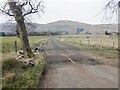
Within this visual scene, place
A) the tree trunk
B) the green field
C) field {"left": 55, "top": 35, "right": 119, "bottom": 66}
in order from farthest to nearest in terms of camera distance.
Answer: the green field < the tree trunk < field {"left": 55, "top": 35, "right": 119, "bottom": 66}

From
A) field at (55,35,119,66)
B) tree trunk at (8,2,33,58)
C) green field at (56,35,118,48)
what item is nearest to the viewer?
field at (55,35,119,66)

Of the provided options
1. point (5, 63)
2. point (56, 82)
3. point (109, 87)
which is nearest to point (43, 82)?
point (56, 82)

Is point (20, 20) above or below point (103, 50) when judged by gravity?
above

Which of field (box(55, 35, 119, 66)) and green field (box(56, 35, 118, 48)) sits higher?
field (box(55, 35, 119, 66))

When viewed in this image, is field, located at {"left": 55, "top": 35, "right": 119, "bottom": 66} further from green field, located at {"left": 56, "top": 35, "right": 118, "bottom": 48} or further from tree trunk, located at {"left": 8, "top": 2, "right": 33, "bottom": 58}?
tree trunk, located at {"left": 8, "top": 2, "right": 33, "bottom": 58}

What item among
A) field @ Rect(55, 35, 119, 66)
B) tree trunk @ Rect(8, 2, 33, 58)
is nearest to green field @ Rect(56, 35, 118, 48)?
field @ Rect(55, 35, 119, 66)

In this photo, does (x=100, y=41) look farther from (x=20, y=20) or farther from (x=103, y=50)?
(x=20, y=20)

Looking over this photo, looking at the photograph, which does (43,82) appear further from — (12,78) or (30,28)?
(30,28)

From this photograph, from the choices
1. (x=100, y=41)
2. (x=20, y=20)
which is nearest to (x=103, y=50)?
(x=20, y=20)

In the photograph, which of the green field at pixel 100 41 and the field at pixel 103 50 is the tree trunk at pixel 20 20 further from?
the green field at pixel 100 41

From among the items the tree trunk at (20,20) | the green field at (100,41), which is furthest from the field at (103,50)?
the tree trunk at (20,20)

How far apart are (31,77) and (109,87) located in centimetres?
422

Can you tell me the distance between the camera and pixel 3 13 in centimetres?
2888

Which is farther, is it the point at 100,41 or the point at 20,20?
the point at 100,41
